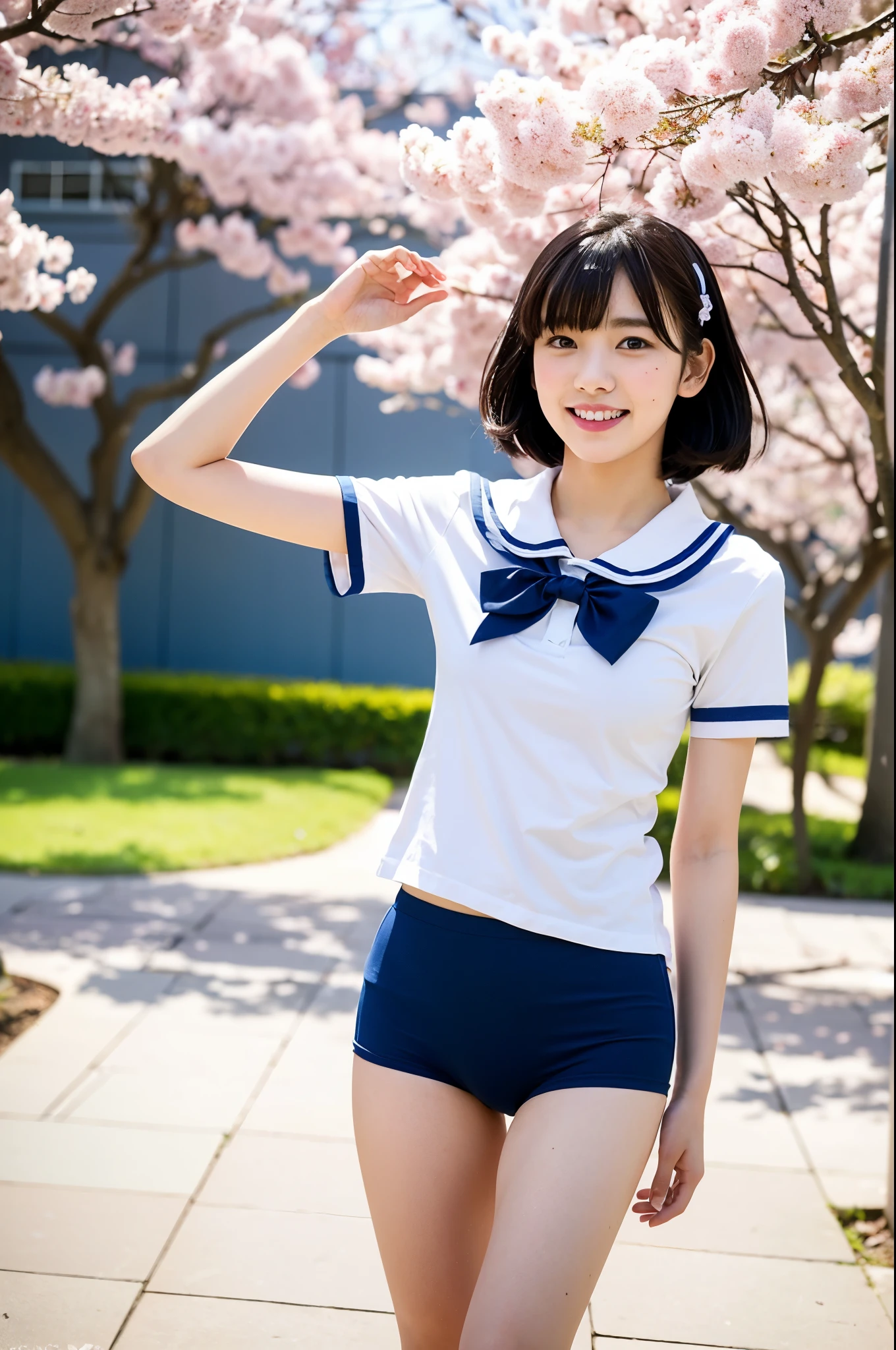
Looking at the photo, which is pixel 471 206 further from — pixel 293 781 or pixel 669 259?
pixel 293 781

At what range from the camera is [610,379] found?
1.59 meters

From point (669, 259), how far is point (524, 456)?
1.40 ft

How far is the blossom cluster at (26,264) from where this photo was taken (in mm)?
3164

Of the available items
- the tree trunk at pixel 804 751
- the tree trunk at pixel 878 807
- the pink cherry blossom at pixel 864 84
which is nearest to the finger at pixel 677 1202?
the pink cherry blossom at pixel 864 84

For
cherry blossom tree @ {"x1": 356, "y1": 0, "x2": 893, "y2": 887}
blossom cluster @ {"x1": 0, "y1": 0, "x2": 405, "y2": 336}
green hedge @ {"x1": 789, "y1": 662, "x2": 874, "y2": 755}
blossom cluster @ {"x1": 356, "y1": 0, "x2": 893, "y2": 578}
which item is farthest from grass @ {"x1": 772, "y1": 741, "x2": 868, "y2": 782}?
blossom cluster @ {"x1": 356, "y1": 0, "x2": 893, "y2": 578}

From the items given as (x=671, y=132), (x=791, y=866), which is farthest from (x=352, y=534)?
(x=791, y=866)

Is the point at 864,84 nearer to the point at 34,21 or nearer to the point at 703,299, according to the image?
the point at 703,299

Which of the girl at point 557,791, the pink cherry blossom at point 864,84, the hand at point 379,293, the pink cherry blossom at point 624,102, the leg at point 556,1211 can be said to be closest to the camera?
the leg at point 556,1211

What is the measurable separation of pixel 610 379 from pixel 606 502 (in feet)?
0.61

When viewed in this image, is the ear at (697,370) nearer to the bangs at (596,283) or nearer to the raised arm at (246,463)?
the bangs at (596,283)

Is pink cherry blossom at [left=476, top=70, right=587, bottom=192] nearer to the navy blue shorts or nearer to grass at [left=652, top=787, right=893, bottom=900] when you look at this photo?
the navy blue shorts

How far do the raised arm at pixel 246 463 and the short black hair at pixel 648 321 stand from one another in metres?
0.26

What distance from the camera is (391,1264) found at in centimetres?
157

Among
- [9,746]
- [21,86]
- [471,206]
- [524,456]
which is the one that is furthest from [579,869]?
[9,746]
